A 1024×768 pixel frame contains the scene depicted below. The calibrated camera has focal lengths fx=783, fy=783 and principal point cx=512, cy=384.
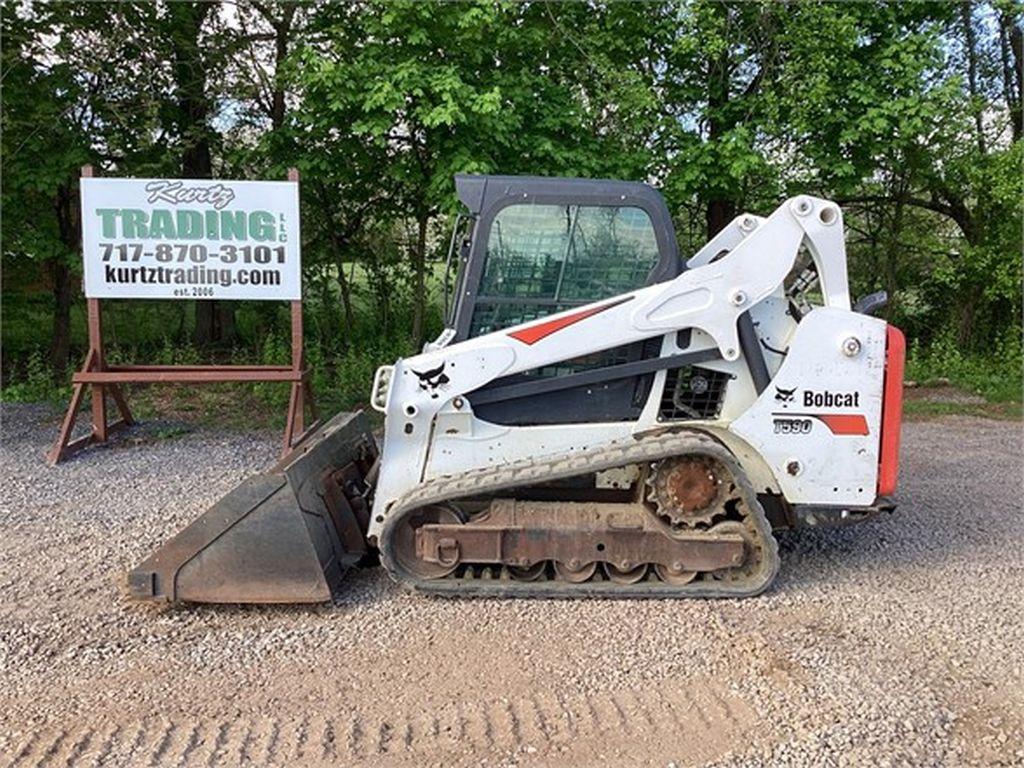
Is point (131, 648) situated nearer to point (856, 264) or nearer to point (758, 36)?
point (758, 36)

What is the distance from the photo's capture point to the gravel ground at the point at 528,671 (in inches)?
112

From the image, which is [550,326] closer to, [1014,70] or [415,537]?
[415,537]

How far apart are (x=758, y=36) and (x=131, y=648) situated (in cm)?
945

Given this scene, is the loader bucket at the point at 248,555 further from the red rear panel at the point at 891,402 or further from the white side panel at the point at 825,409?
the red rear panel at the point at 891,402

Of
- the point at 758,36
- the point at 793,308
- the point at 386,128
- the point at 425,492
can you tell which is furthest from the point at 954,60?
the point at 425,492

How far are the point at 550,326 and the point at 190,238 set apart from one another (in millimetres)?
4285

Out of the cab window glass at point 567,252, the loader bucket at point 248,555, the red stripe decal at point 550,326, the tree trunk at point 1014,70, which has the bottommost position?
the loader bucket at point 248,555

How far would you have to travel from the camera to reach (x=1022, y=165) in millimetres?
10164

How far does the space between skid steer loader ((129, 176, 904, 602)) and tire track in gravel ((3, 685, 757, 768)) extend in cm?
96

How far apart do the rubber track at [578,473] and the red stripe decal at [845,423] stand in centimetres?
57

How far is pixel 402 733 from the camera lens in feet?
9.57

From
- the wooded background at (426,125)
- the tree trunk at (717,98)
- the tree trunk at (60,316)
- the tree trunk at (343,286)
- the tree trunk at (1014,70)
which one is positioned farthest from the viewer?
the tree trunk at (1014,70)

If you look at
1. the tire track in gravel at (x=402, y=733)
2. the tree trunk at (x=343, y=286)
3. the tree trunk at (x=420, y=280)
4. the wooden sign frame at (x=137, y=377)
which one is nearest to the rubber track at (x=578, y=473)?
the tire track in gravel at (x=402, y=733)

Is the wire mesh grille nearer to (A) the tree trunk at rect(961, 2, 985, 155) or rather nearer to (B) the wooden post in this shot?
(B) the wooden post
